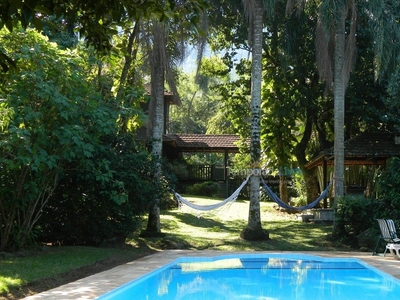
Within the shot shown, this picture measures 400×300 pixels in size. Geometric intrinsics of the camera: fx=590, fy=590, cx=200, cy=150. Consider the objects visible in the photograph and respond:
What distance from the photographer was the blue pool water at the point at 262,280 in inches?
346

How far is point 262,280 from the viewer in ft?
33.5

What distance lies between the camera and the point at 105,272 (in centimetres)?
964

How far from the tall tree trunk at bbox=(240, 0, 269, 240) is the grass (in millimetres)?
358

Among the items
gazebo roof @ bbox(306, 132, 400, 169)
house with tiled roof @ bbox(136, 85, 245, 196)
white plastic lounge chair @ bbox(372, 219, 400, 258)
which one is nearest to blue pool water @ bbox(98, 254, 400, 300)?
white plastic lounge chair @ bbox(372, 219, 400, 258)

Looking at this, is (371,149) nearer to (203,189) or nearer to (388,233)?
(388,233)

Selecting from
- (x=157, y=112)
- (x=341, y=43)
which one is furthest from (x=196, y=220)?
(x=341, y=43)

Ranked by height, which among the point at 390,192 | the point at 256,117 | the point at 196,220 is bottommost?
the point at 196,220

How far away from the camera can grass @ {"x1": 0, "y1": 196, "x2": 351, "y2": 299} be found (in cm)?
887

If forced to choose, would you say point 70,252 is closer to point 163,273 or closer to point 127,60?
point 163,273

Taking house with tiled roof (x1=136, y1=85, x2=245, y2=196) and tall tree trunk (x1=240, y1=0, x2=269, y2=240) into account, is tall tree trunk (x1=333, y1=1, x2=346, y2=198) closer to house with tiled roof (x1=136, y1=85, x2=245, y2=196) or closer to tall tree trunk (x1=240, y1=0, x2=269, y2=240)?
tall tree trunk (x1=240, y1=0, x2=269, y2=240)

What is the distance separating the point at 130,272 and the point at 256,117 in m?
5.95

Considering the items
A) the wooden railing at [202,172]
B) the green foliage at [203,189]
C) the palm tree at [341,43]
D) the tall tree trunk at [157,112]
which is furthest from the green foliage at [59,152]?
the wooden railing at [202,172]

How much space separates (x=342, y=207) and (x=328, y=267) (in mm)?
2964

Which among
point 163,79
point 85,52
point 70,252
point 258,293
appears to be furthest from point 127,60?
point 258,293
